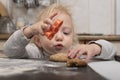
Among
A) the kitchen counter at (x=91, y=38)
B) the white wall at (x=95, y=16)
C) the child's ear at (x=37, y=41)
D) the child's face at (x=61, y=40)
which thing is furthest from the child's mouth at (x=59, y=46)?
the white wall at (x=95, y=16)

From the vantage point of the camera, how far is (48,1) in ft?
7.00

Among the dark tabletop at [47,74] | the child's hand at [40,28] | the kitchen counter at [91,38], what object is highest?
the child's hand at [40,28]

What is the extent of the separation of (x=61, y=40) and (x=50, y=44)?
0.05m

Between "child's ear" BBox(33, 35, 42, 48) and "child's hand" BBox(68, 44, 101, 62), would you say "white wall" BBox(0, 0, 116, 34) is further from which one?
"child's hand" BBox(68, 44, 101, 62)

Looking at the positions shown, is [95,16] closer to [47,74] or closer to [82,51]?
[82,51]

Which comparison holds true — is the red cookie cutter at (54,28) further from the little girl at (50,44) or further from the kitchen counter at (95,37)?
the kitchen counter at (95,37)

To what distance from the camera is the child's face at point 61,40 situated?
3.34ft

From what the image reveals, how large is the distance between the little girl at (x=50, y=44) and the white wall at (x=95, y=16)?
1.00m

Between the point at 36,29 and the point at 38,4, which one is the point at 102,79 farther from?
the point at 38,4

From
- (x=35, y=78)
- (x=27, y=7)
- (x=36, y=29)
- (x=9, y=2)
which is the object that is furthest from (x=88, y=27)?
(x=35, y=78)

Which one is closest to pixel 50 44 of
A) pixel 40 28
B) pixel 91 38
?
pixel 40 28

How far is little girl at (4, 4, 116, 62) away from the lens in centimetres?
77

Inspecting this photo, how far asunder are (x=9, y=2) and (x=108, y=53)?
4.67ft

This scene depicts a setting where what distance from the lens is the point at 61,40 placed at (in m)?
1.03
